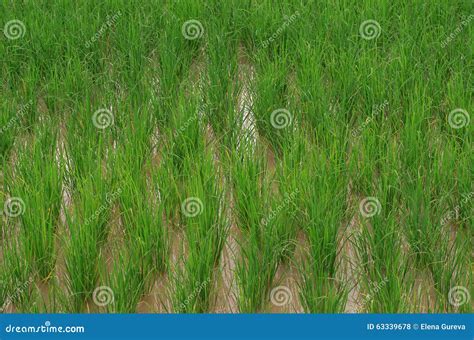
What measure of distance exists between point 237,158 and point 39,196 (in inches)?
35.0

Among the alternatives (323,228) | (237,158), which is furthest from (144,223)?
(323,228)

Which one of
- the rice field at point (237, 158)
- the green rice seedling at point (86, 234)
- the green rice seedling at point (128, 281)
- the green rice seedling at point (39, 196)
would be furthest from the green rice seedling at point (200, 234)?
the green rice seedling at point (39, 196)

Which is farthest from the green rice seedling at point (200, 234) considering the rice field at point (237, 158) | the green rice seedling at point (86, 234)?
the green rice seedling at point (86, 234)

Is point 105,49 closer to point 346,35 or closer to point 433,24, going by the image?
point 346,35

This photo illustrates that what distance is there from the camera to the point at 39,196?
3082 mm

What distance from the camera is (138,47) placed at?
4.20 m

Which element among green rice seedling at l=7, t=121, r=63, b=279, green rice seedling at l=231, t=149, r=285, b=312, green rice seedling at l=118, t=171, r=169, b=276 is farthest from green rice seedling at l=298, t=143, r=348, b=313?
green rice seedling at l=7, t=121, r=63, b=279

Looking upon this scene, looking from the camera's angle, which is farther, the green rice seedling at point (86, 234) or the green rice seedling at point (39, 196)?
the green rice seedling at point (39, 196)

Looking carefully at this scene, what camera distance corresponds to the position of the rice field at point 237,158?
288cm

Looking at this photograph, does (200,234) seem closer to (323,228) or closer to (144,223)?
(144,223)

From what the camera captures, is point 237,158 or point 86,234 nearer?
point 86,234

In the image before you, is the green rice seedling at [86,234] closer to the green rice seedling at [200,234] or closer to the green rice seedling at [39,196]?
the green rice seedling at [39,196]

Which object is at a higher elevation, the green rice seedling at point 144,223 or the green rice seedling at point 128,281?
the green rice seedling at point 144,223

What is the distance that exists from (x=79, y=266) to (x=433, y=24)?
274 cm
